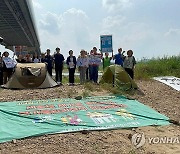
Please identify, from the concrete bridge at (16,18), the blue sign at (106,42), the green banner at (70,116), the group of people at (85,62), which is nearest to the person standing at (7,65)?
the group of people at (85,62)

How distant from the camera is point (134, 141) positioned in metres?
5.77

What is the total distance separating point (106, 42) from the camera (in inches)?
496

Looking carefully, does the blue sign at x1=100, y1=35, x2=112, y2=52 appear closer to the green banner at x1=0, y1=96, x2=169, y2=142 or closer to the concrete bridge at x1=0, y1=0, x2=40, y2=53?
the green banner at x1=0, y1=96, x2=169, y2=142

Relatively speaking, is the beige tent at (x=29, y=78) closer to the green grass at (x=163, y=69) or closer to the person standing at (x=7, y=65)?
the person standing at (x=7, y=65)

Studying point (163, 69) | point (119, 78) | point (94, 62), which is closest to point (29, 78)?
point (94, 62)

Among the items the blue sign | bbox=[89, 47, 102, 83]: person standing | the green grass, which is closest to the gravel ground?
bbox=[89, 47, 102, 83]: person standing

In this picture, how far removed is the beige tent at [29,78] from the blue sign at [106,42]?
Result: 8.73ft

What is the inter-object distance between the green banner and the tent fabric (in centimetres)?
208

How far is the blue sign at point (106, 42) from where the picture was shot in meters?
12.5

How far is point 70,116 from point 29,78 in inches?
191

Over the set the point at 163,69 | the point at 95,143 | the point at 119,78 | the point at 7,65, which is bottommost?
the point at 95,143

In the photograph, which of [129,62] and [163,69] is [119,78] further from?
[163,69]

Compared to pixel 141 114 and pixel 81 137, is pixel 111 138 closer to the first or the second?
pixel 81 137

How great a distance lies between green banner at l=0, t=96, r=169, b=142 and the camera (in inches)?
239
